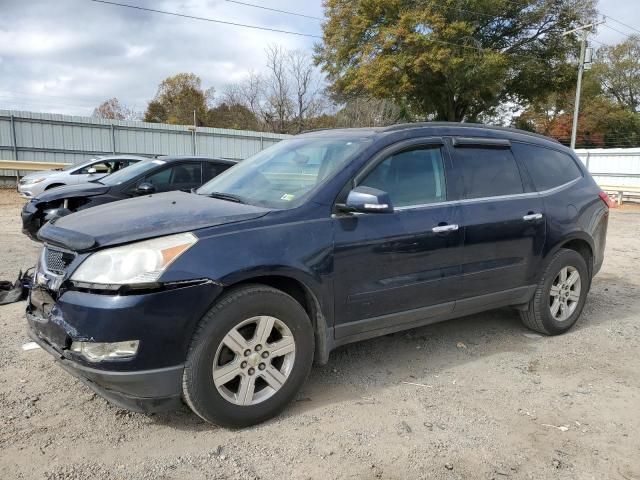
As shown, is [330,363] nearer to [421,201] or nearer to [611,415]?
→ [421,201]

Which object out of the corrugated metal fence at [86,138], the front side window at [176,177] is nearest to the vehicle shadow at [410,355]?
the front side window at [176,177]

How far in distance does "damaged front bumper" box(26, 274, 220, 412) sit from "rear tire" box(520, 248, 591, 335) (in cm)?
313

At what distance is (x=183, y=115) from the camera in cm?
5400

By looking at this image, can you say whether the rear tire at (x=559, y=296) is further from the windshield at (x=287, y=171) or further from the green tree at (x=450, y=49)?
the green tree at (x=450, y=49)

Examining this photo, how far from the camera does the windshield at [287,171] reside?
3.52 meters

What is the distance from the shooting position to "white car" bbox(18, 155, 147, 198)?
13.3m

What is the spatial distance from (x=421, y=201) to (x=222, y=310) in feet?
5.72

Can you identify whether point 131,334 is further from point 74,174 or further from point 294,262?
point 74,174

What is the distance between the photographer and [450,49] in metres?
26.7

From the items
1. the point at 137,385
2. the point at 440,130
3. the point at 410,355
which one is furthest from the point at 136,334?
the point at 440,130

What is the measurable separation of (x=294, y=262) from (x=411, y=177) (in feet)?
4.16

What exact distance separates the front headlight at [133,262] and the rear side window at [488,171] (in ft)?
7.65

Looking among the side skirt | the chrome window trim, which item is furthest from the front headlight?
the chrome window trim

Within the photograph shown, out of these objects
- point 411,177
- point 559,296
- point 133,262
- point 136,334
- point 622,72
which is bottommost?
point 559,296
